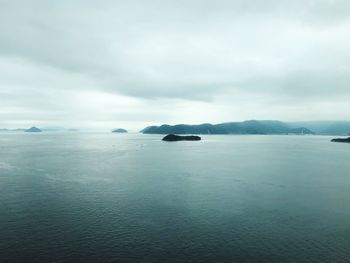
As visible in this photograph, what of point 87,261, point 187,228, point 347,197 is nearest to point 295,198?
point 347,197

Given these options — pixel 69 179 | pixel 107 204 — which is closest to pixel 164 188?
pixel 107 204

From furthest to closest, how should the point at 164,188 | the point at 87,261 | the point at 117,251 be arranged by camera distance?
the point at 164,188, the point at 117,251, the point at 87,261

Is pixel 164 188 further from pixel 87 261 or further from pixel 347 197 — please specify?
pixel 347 197

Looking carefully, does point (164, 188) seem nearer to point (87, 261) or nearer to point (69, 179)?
point (69, 179)

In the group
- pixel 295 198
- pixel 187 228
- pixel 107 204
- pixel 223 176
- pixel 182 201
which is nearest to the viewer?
pixel 187 228

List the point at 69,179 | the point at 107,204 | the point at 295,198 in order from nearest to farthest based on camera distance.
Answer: the point at 107,204 < the point at 295,198 < the point at 69,179

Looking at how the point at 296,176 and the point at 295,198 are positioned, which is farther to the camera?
the point at 296,176

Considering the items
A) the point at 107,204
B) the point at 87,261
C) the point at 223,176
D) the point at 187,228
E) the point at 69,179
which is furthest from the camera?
the point at 223,176

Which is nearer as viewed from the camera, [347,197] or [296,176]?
[347,197]

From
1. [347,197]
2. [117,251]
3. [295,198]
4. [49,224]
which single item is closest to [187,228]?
[117,251]
